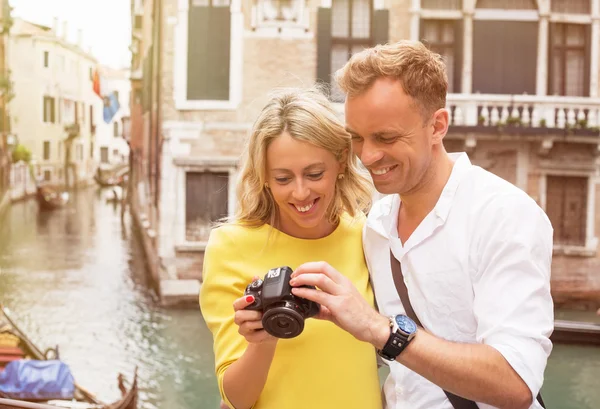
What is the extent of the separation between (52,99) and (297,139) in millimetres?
3681

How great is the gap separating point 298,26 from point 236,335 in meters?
3.67

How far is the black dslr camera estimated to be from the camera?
79 cm

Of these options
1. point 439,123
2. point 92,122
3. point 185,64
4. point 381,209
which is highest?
point 185,64

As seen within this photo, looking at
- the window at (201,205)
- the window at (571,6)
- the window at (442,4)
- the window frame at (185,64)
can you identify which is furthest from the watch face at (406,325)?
the window at (571,6)

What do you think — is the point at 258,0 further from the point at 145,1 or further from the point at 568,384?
the point at 568,384

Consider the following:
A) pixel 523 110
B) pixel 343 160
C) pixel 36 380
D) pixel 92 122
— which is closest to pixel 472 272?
pixel 343 160

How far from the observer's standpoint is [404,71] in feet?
2.83

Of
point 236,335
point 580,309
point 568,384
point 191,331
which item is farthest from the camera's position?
point 580,309

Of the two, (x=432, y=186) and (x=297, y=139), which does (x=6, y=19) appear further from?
(x=432, y=186)

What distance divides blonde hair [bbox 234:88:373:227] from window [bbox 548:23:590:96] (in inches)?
151

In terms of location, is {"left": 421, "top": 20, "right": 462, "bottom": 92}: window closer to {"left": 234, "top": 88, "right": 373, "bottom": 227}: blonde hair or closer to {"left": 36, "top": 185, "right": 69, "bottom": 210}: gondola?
{"left": 36, "top": 185, "right": 69, "bottom": 210}: gondola

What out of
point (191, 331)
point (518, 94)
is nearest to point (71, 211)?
point (191, 331)

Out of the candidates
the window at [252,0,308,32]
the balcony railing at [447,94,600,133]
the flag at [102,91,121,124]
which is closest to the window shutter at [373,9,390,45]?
the window at [252,0,308,32]

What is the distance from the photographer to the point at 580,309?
4.62 metres
